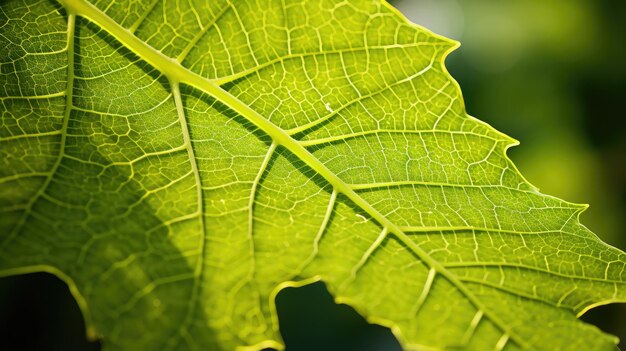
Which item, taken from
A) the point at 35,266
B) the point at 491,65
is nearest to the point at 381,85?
the point at 35,266

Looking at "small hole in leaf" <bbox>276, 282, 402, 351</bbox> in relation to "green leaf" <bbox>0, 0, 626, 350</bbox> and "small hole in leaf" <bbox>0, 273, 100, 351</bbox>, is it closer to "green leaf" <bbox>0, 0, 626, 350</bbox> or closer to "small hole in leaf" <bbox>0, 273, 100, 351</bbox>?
"small hole in leaf" <bbox>0, 273, 100, 351</bbox>

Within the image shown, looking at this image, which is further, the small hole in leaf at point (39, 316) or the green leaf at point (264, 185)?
the small hole in leaf at point (39, 316)

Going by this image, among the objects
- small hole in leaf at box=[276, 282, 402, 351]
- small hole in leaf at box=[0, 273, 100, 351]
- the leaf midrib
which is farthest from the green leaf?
small hole in leaf at box=[276, 282, 402, 351]

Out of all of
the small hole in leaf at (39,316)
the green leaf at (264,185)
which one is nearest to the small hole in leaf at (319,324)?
the small hole in leaf at (39,316)

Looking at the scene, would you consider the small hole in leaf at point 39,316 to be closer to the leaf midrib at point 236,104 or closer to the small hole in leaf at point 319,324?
the small hole in leaf at point 319,324

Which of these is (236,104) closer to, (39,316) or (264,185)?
(264,185)

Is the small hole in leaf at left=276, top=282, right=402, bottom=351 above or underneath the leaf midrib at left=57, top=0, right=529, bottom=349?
underneath
